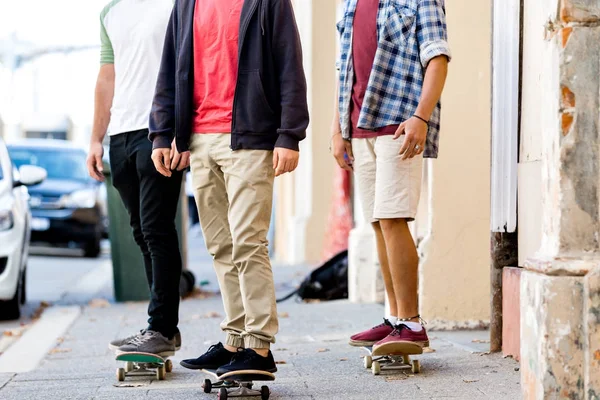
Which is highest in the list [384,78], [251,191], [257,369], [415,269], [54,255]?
[384,78]

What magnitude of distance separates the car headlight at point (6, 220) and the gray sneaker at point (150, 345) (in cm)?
443

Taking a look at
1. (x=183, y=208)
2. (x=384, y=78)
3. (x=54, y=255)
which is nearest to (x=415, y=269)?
(x=384, y=78)

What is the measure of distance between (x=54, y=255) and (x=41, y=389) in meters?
14.4

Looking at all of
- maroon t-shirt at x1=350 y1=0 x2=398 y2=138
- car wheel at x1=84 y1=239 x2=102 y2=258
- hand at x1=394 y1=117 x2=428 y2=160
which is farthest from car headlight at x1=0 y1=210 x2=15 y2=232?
car wheel at x1=84 y1=239 x2=102 y2=258

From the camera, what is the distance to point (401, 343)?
4.78 metres

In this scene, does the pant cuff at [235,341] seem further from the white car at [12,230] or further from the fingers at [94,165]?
the white car at [12,230]

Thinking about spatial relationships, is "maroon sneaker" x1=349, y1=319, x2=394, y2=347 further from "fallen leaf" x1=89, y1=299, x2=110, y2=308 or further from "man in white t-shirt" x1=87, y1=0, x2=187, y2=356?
"fallen leaf" x1=89, y1=299, x2=110, y2=308

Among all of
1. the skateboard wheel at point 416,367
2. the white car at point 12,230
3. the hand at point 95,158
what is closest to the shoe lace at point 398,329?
the skateboard wheel at point 416,367

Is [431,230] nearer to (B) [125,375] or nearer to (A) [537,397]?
(B) [125,375]

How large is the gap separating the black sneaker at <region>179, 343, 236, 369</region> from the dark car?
1386 centimetres

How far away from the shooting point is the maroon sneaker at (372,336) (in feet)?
16.7

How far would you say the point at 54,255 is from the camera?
62.6 ft

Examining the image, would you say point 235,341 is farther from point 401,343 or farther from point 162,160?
point 162,160

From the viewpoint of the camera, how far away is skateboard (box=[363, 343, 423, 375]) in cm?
480
